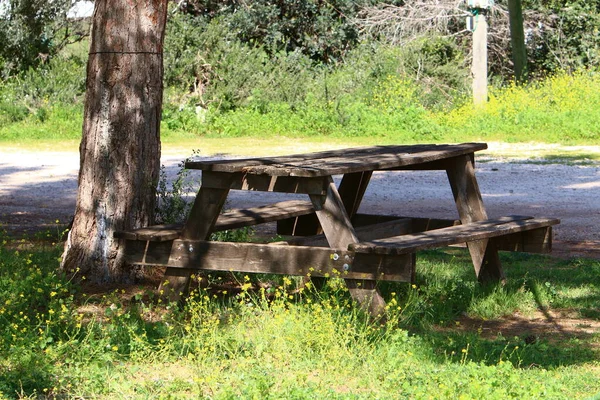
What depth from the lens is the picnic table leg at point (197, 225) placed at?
5.80 m

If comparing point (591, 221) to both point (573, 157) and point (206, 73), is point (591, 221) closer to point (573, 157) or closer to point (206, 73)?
point (573, 157)

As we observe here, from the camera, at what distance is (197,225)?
5875 mm

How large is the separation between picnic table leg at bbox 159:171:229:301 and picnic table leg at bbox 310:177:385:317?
24.3 inches

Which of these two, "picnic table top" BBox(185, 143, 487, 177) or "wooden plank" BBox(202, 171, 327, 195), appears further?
"wooden plank" BBox(202, 171, 327, 195)

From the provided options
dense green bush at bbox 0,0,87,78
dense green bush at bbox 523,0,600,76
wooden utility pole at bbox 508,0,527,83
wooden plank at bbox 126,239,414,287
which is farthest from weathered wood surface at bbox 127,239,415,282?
Answer: dense green bush at bbox 523,0,600,76

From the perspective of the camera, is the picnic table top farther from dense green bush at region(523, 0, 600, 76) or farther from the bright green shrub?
dense green bush at region(523, 0, 600, 76)

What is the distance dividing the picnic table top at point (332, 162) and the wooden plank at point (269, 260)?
0.48 meters

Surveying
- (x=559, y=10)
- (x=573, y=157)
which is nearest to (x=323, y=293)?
(x=573, y=157)

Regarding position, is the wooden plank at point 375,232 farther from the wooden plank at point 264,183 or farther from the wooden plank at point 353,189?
the wooden plank at point 264,183

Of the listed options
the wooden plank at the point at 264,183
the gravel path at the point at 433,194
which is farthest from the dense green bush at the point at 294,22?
the wooden plank at the point at 264,183

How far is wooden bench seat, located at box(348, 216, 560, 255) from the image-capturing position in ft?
17.3

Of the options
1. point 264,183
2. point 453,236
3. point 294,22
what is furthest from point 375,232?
point 294,22

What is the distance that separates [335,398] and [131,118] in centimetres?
308

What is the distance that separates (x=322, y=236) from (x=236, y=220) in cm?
62
